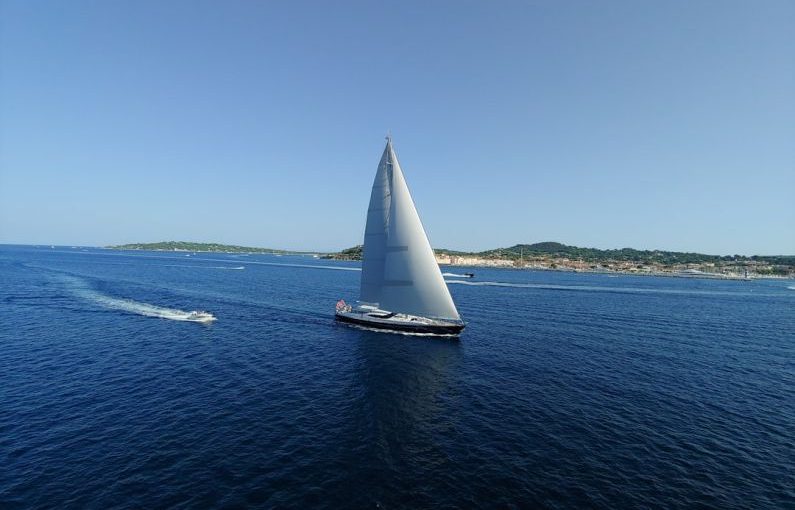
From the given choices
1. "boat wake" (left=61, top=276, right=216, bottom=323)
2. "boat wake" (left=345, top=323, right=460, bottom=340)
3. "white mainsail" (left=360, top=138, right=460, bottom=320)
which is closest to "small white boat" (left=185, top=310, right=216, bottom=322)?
"boat wake" (left=61, top=276, right=216, bottom=323)

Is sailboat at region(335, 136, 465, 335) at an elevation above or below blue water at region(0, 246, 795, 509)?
above

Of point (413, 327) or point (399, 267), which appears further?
point (413, 327)

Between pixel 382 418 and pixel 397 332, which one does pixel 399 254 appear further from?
pixel 382 418

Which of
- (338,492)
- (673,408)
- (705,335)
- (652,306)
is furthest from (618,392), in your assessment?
(652,306)

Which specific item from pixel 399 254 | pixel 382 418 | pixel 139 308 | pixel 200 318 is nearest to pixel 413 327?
pixel 399 254

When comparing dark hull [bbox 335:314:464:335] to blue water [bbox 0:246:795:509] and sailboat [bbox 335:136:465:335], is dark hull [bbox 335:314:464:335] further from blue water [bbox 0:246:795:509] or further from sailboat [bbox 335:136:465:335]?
blue water [bbox 0:246:795:509]

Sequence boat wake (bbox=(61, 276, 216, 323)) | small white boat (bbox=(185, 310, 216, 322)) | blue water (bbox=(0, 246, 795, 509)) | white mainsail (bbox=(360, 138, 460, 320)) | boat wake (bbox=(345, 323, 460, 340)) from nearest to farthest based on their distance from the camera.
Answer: blue water (bbox=(0, 246, 795, 509))
white mainsail (bbox=(360, 138, 460, 320))
boat wake (bbox=(345, 323, 460, 340))
small white boat (bbox=(185, 310, 216, 322))
boat wake (bbox=(61, 276, 216, 323))

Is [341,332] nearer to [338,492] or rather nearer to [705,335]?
[338,492]
